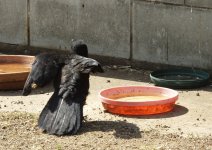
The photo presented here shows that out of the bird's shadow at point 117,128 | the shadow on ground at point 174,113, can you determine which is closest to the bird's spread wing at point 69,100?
the bird's shadow at point 117,128

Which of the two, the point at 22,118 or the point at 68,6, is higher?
the point at 68,6

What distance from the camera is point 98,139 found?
687cm

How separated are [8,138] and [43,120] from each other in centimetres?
41

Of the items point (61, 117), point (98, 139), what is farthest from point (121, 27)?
point (98, 139)

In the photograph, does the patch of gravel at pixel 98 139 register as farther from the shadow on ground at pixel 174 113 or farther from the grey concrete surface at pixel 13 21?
the grey concrete surface at pixel 13 21

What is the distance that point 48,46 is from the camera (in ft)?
35.3

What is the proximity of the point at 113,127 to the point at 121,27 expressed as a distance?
3.02 m

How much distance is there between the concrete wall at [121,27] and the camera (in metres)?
9.44

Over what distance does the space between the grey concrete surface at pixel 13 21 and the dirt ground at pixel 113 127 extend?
2.18 meters

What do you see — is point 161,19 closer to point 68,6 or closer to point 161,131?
point 68,6

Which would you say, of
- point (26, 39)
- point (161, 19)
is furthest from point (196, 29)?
point (26, 39)

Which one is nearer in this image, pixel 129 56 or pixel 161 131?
pixel 161 131

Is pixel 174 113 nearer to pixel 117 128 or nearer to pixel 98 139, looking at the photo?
pixel 117 128

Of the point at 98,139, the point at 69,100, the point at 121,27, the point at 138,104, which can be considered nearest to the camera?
the point at 98,139
